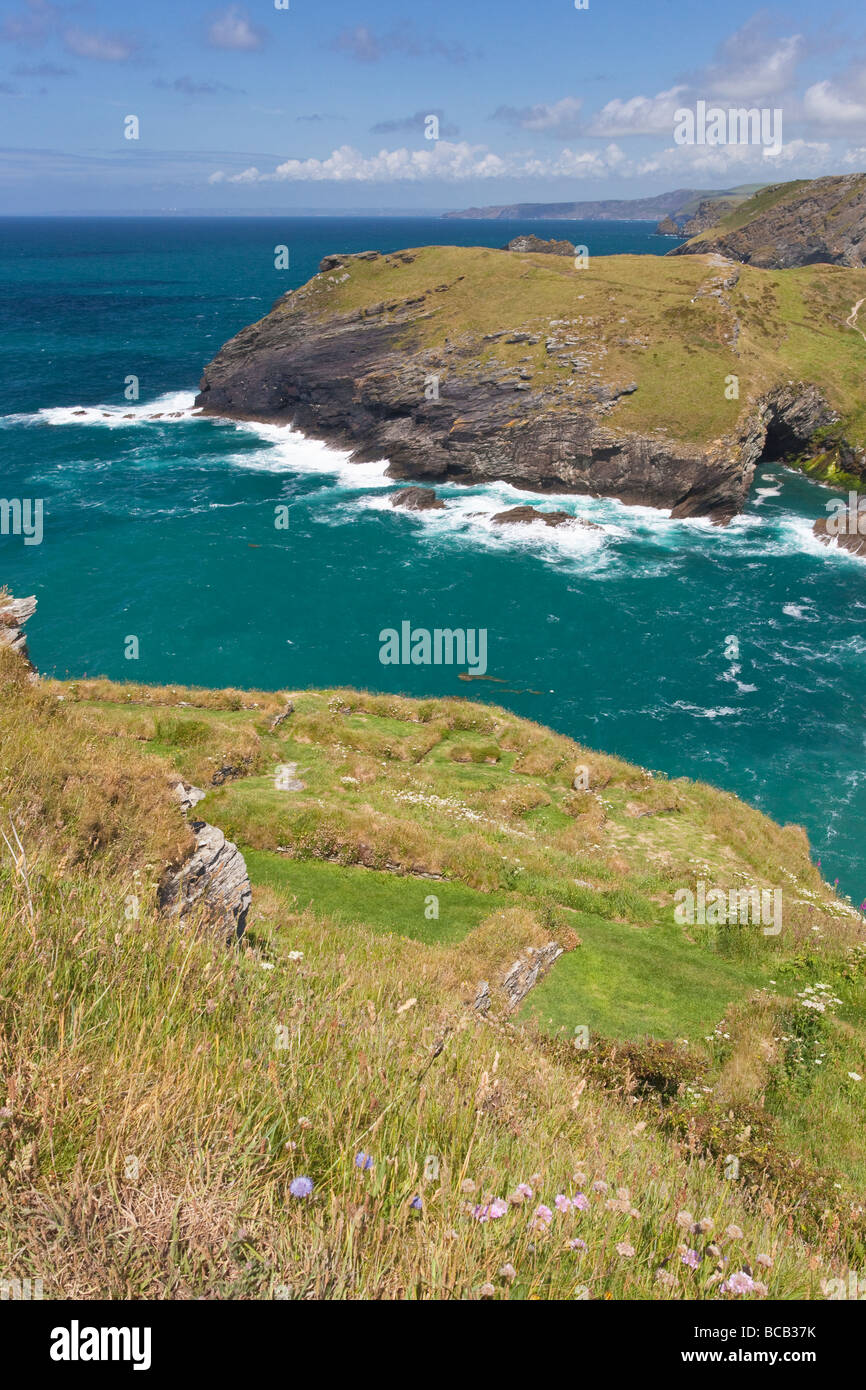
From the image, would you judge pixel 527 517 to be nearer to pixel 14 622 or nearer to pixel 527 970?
pixel 14 622

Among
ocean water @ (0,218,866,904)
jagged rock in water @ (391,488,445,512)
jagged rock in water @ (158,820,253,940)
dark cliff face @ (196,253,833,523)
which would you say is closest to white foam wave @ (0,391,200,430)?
ocean water @ (0,218,866,904)

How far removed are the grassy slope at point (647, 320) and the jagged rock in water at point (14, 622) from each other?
200ft

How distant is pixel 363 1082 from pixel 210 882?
7419mm

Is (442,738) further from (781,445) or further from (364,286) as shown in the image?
(364,286)


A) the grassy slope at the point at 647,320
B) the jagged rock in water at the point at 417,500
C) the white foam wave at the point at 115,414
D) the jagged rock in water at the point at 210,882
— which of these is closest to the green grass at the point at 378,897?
the jagged rock in water at the point at 210,882

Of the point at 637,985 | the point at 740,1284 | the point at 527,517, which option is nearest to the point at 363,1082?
the point at 740,1284

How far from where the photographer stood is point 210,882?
11.9 m

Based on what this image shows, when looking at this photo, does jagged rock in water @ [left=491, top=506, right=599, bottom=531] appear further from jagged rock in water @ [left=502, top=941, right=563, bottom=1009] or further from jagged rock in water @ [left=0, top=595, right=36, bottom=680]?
jagged rock in water @ [left=502, top=941, right=563, bottom=1009]

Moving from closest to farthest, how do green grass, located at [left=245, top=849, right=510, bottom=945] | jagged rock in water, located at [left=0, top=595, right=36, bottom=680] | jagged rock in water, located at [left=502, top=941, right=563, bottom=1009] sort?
jagged rock in water, located at [left=502, top=941, right=563, bottom=1009], green grass, located at [left=245, top=849, right=510, bottom=945], jagged rock in water, located at [left=0, top=595, right=36, bottom=680]

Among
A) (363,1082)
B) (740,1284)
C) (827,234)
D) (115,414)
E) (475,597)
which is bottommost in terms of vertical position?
(475,597)

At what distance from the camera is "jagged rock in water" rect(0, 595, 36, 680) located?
21.8m

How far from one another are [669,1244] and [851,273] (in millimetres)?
141565

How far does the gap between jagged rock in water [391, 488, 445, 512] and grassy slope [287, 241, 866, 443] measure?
12.0 metres
